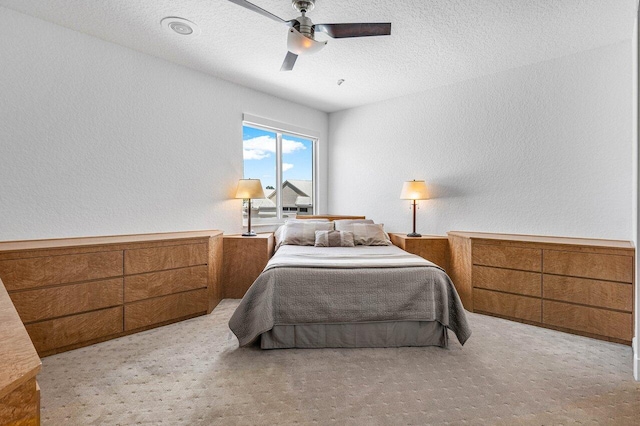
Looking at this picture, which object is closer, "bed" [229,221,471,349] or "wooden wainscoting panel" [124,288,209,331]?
"bed" [229,221,471,349]

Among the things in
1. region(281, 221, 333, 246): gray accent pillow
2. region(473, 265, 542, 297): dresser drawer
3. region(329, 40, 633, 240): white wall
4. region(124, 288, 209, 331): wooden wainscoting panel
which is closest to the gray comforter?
region(124, 288, 209, 331): wooden wainscoting panel

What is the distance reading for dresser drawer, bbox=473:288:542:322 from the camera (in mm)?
2955

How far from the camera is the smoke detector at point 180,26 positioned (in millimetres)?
2619

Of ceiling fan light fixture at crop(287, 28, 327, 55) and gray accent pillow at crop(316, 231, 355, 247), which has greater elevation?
ceiling fan light fixture at crop(287, 28, 327, 55)

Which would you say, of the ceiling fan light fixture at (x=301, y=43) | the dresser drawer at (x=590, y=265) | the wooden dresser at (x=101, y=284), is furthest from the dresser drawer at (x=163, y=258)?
the dresser drawer at (x=590, y=265)

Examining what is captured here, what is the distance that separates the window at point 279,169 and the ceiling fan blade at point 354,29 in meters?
2.16

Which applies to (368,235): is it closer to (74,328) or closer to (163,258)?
(163,258)

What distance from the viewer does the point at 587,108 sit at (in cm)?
310

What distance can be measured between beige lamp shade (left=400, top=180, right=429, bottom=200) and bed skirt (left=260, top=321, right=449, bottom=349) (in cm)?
193

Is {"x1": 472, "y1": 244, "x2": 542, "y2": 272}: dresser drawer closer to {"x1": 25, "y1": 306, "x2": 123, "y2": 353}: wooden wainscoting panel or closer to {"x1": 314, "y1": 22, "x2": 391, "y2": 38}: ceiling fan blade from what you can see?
{"x1": 314, "y1": 22, "x2": 391, "y2": 38}: ceiling fan blade

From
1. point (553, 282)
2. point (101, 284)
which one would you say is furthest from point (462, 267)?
point (101, 284)

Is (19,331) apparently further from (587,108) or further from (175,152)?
(587,108)

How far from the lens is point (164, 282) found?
2.90 meters

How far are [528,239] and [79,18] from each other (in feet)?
14.8
